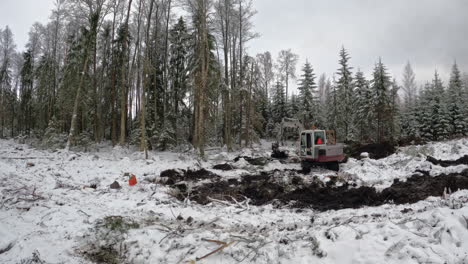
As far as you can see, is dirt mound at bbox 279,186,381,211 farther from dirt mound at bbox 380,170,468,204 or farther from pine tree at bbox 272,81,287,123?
pine tree at bbox 272,81,287,123

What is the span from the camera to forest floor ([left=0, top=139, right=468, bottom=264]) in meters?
3.23

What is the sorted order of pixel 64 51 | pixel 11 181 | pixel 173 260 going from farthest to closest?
pixel 64 51 < pixel 11 181 < pixel 173 260

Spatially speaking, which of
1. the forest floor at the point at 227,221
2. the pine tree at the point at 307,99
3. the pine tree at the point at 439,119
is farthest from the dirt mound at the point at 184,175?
the pine tree at the point at 439,119

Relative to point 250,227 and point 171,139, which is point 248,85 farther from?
point 250,227

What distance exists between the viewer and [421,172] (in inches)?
358

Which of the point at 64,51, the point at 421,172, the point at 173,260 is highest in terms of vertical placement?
the point at 64,51

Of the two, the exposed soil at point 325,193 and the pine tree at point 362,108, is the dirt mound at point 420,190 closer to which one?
the exposed soil at point 325,193

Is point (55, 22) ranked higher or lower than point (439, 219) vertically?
higher

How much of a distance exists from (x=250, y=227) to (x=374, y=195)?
3.94 metres

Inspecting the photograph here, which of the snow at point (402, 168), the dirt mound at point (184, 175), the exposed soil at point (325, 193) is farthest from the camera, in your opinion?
the dirt mound at point (184, 175)

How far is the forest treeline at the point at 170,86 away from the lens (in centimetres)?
1719

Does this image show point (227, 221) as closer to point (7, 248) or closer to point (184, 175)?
point (7, 248)

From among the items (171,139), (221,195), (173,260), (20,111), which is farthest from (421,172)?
(20,111)

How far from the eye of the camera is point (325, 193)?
766 centimetres
